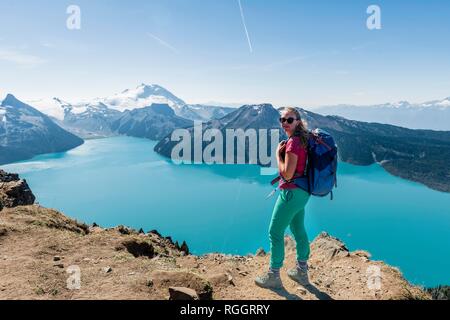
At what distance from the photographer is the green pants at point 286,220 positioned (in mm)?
6953

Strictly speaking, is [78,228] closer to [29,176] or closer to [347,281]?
[347,281]

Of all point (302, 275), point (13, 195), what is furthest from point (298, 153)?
point (13, 195)

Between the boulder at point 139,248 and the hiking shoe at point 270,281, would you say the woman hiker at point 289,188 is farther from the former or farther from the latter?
the boulder at point 139,248

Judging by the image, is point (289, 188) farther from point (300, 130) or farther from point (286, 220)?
point (300, 130)

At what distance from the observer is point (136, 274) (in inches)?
336

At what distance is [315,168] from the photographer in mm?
6801

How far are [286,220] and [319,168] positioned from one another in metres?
1.38

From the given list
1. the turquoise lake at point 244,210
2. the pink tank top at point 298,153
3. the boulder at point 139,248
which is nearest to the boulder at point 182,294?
the pink tank top at point 298,153

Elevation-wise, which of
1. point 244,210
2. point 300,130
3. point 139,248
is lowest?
point 244,210

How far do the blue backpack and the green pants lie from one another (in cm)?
22

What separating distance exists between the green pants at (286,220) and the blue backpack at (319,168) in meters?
0.22

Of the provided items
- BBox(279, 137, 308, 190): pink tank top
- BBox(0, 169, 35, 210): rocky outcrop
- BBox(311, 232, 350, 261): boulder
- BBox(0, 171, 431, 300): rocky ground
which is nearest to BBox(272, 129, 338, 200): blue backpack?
BBox(279, 137, 308, 190): pink tank top

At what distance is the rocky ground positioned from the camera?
737 centimetres
